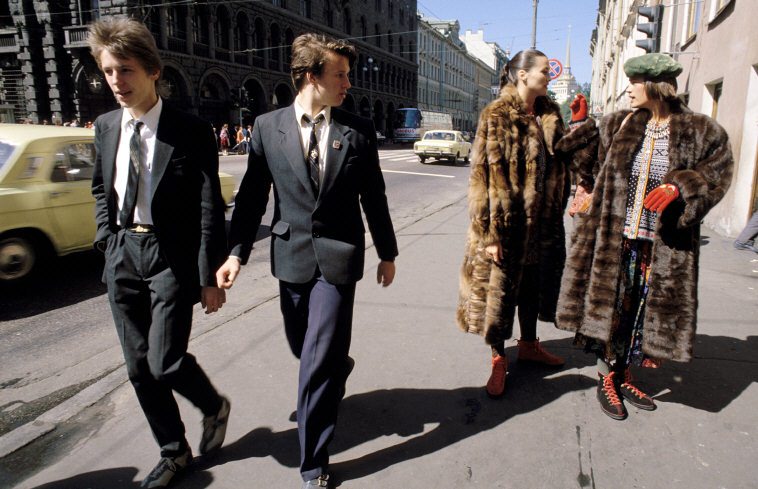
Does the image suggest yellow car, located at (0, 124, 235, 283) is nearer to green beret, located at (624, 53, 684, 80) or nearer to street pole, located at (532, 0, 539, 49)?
green beret, located at (624, 53, 684, 80)

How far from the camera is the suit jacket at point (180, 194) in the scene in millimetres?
2223

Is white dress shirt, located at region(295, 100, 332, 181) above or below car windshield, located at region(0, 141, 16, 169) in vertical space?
above

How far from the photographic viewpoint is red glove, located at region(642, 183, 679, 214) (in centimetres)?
261

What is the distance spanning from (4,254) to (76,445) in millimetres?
3435

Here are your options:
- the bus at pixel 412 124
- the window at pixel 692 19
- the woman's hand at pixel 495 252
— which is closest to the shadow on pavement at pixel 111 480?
the woman's hand at pixel 495 252

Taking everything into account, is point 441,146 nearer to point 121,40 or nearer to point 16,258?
point 16,258

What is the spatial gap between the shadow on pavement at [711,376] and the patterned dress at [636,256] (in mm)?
309

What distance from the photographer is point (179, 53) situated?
28188 millimetres

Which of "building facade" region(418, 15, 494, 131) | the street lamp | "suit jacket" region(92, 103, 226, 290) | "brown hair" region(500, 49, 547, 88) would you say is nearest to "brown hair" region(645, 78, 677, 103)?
"brown hair" region(500, 49, 547, 88)

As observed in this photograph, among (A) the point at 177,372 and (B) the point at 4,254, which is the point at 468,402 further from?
(B) the point at 4,254

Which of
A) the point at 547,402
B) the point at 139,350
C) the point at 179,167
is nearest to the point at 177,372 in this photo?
the point at 139,350

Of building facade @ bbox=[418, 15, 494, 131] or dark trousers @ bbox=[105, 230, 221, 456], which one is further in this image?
building facade @ bbox=[418, 15, 494, 131]

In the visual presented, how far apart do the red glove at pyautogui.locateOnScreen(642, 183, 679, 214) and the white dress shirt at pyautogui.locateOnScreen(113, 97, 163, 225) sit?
7.70 ft

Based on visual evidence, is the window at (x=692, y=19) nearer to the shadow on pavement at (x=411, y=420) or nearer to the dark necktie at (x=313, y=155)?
the shadow on pavement at (x=411, y=420)
